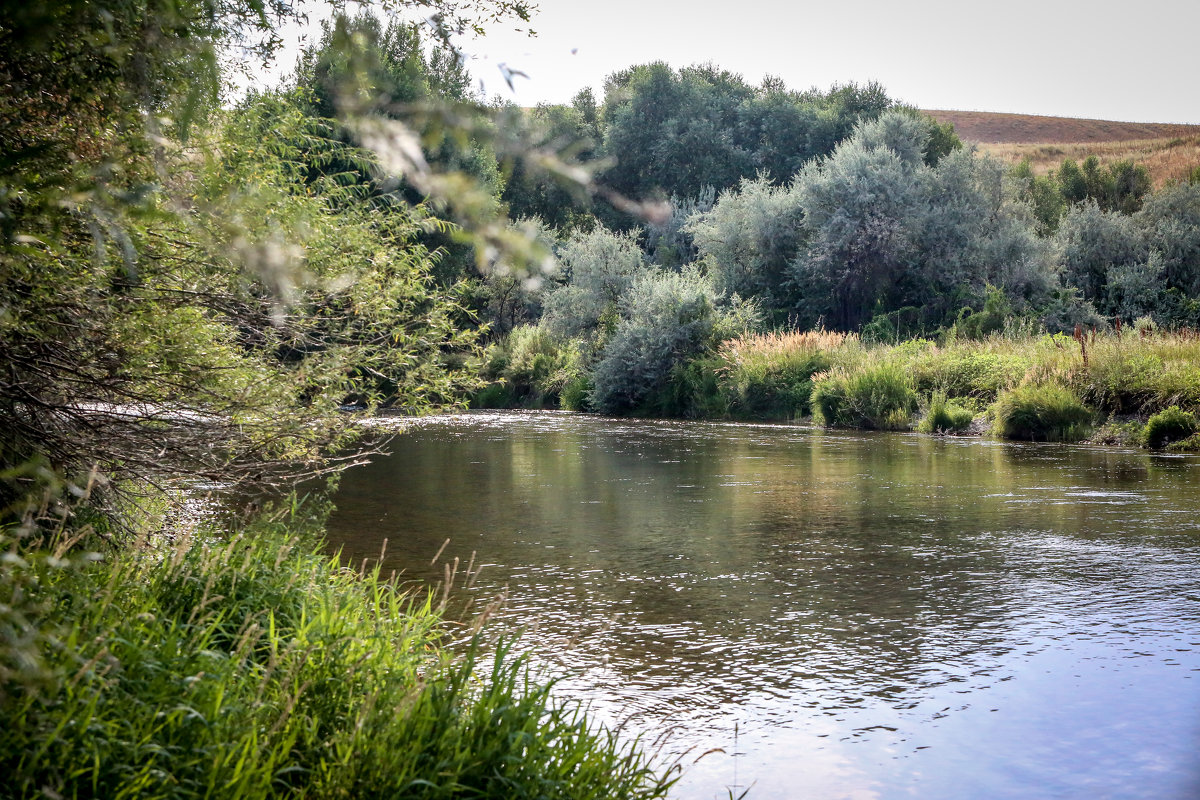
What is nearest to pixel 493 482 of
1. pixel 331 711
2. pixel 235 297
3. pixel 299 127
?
pixel 299 127

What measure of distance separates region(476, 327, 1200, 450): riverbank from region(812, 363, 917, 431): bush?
3 cm

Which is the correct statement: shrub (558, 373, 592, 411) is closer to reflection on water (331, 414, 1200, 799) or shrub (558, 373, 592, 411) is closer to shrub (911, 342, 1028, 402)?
shrub (911, 342, 1028, 402)

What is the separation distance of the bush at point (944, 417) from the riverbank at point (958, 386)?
0.8 inches

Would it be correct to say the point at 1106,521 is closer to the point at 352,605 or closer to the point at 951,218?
the point at 352,605

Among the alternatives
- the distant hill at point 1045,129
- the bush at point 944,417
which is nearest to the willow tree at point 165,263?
the bush at point 944,417

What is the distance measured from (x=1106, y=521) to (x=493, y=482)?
7.20 metres

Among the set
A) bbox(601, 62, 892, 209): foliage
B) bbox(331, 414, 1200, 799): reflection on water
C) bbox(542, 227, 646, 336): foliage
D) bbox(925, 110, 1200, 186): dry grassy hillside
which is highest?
bbox(925, 110, 1200, 186): dry grassy hillside

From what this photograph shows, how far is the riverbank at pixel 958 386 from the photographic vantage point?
728 inches

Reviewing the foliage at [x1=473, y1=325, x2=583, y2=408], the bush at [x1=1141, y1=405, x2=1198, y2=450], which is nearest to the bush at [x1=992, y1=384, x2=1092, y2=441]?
the bush at [x1=1141, y1=405, x2=1198, y2=450]

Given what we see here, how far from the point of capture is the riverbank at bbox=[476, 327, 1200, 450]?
728 inches

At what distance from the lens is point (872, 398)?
22.8 meters

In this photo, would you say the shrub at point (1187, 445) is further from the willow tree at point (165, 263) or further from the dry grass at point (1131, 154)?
the dry grass at point (1131, 154)

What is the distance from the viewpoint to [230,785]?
299 centimetres

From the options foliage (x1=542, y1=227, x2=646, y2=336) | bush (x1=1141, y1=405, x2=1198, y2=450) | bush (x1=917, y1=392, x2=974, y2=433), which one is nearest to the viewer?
bush (x1=1141, y1=405, x2=1198, y2=450)
